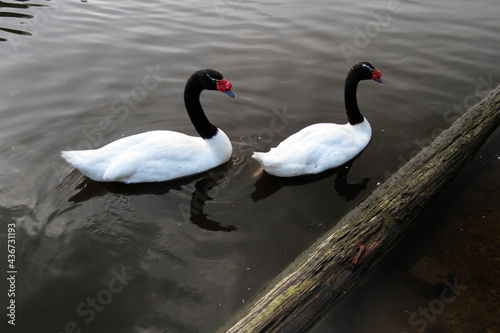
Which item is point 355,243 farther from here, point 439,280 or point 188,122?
point 188,122

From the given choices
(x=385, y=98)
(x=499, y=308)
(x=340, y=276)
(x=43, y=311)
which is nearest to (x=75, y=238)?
(x=43, y=311)

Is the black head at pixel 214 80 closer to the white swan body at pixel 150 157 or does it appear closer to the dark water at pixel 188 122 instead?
the white swan body at pixel 150 157

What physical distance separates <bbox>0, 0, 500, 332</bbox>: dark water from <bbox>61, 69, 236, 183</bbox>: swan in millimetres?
204

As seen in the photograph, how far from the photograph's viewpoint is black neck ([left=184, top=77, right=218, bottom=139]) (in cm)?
588

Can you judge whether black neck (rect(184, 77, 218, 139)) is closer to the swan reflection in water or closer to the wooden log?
the swan reflection in water

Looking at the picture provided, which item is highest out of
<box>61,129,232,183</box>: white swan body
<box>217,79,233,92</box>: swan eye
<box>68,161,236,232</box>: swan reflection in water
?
<box>217,79,233,92</box>: swan eye

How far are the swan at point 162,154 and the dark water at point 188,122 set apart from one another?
0.20 m

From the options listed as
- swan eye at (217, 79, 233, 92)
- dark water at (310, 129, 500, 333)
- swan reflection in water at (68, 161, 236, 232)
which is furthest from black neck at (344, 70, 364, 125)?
swan reflection in water at (68, 161, 236, 232)

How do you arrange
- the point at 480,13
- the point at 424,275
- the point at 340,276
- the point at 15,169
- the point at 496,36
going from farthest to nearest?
the point at 480,13
the point at 496,36
the point at 15,169
the point at 424,275
the point at 340,276

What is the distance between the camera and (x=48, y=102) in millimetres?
7242

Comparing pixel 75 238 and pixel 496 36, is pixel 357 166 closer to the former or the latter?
pixel 75 238

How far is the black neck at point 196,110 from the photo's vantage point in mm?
5879

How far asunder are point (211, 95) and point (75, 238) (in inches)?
150

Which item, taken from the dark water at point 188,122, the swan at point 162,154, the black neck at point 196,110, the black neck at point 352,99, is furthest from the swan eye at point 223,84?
the black neck at point 352,99
